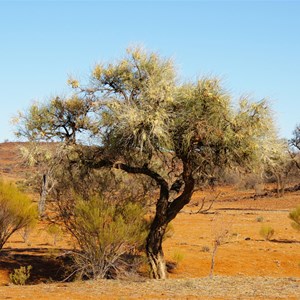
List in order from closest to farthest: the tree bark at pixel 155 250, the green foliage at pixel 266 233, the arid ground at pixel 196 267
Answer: the arid ground at pixel 196 267
the tree bark at pixel 155 250
the green foliage at pixel 266 233

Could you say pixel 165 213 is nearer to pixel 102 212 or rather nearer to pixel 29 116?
pixel 102 212

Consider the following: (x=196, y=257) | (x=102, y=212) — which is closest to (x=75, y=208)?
(x=102, y=212)

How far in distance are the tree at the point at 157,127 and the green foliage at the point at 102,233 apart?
1.28 m

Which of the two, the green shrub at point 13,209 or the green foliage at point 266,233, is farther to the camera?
the green foliage at point 266,233

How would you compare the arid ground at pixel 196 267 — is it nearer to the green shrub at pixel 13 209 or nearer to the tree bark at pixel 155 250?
the tree bark at pixel 155 250

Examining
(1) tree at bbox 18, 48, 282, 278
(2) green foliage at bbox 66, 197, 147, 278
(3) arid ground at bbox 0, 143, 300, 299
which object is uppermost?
(1) tree at bbox 18, 48, 282, 278

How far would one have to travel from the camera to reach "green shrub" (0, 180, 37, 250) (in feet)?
57.2

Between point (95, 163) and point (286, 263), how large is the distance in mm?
9193

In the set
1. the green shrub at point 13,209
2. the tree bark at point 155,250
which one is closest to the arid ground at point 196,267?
the tree bark at point 155,250

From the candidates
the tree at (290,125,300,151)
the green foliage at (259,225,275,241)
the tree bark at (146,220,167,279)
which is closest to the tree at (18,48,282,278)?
the tree bark at (146,220,167,279)

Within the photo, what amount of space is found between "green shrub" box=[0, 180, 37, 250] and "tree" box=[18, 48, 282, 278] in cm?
253

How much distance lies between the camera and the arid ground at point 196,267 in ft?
40.3

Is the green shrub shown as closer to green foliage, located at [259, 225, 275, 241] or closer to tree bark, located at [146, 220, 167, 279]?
tree bark, located at [146, 220, 167, 279]

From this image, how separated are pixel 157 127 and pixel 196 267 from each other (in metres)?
7.31
